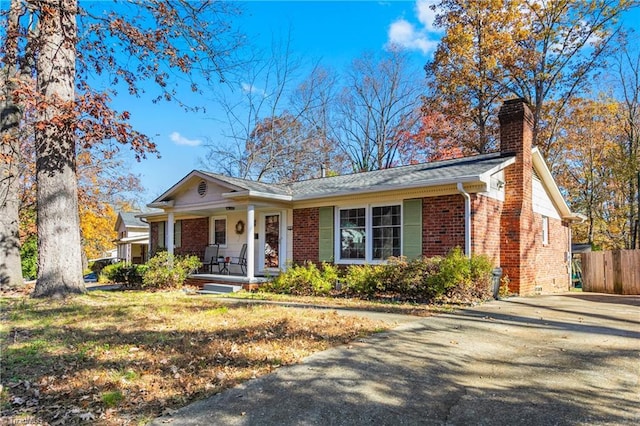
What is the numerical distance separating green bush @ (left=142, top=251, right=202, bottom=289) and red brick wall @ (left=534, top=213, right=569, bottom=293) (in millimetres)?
11016

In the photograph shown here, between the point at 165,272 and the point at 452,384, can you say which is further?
the point at 165,272

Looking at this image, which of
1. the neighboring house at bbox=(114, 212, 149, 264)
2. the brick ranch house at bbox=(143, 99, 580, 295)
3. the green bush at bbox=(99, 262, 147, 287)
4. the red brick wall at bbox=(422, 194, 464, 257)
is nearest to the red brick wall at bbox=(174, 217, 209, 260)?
the brick ranch house at bbox=(143, 99, 580, 295)

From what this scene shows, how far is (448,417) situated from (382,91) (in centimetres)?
2805

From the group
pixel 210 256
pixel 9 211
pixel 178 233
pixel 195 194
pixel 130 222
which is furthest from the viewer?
pixel 130 222

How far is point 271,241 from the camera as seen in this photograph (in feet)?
46.8

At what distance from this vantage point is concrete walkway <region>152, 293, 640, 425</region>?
3.26m

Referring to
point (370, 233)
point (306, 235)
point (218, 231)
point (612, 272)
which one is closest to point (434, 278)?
point (370, 233)

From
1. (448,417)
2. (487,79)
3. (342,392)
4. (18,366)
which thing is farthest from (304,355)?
(487,79)

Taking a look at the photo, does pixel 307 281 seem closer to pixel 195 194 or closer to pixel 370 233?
pixel 370 233

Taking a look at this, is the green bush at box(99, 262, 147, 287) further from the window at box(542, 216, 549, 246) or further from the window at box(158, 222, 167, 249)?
the window at box(542, 216, 549, 246)

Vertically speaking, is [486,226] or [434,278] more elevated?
[486,226]

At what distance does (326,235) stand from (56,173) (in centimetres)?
699

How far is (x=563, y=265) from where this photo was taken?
1532cm

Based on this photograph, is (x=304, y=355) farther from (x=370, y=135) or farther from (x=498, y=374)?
(x=370, y=135)
